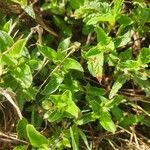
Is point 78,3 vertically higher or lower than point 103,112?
higher

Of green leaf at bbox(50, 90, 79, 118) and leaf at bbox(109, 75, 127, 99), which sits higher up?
green leaf at bbox(50, 90, 79, 118)

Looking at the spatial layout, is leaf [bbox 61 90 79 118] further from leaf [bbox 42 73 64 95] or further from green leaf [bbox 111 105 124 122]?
green leaf [bbox 111 105 124 122]

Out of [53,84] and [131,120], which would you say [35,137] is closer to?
[53,84]

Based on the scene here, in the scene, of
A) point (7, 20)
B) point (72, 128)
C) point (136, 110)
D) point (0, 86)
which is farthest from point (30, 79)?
point (136, 110)

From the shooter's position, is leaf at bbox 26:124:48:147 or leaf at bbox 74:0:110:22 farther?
leaf at bbox 74:0:110:22

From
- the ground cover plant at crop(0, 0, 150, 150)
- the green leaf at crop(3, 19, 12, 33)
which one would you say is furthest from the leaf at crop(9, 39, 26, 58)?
the green leaf at crop(3, 19, 12, 33)

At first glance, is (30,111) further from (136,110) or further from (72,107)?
(136,110)

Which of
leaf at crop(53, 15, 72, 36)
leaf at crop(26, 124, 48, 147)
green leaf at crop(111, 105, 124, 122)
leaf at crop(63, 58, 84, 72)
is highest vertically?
leaf at crop(53, 15, 72, 36)
